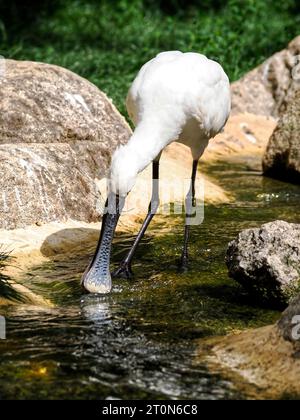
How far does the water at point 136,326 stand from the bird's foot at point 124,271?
0.07 meters

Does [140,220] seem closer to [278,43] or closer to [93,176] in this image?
[93,176]

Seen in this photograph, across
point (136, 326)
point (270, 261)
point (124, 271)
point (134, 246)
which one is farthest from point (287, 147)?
point (136, 326)

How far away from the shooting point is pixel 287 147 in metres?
9.99

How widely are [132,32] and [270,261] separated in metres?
10.4

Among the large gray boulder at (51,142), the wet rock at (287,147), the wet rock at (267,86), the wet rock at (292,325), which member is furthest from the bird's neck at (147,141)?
the wet rock at (267,86)

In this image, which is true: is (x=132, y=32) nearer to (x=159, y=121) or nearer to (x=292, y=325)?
(x=159, y=121)

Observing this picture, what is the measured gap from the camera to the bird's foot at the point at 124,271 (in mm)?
6695

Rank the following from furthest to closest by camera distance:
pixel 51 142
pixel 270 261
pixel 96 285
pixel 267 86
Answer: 1. pixel 267 86
2. pixel 51 142
3. pixel 96 285
4. pixel 270 261

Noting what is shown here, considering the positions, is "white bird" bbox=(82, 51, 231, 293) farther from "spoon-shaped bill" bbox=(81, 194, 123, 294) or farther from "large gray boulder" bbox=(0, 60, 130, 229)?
"large gray boulder" bbox=(0, 60, 130, 229)

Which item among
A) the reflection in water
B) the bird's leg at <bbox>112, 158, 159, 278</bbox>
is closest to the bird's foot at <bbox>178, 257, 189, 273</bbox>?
the bird's leg at <bbox>112, 158, 159, 278</bbox>

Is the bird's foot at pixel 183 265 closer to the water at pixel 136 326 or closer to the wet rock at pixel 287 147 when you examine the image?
the water at pixel 136 326

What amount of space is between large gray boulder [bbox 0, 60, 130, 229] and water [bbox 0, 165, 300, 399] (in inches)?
24.4

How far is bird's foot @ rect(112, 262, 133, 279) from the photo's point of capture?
6695mm

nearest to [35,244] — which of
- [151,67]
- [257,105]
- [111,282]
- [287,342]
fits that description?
[111,282]
